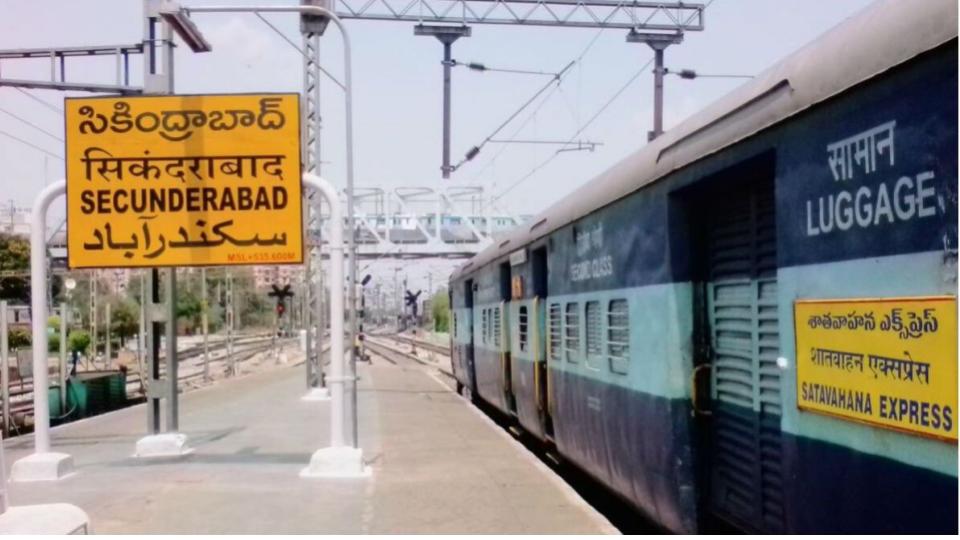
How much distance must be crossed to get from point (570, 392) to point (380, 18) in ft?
35.1

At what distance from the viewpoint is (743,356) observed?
18.9 feet

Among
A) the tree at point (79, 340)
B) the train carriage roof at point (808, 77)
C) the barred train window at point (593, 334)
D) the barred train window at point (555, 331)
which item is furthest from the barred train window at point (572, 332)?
the tree at point (79, 340)

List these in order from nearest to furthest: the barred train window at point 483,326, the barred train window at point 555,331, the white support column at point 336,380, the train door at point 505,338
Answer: the barred train window at point 555,331, the white support column at point 336,380, the train door at point 505,338, the barred train window at point 483,326

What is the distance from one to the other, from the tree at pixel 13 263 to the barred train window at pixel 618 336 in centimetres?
4868

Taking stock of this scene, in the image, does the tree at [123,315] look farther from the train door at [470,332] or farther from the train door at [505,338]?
the train door at [505,338]

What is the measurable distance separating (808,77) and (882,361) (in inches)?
53.8

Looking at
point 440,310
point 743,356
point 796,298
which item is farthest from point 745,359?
point 440,310

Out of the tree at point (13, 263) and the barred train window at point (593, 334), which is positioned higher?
the tree at point (13, 263)

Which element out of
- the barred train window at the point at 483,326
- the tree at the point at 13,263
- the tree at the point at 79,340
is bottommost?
the tree at the point at 79,340

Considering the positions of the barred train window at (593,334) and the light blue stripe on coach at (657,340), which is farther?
the barred train window at (593,334)

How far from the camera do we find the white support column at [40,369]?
11234 mm

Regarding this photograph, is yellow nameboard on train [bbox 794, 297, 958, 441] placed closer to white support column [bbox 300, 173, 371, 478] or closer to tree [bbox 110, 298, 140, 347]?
white support column [bbox 300, 173, 371, 478]

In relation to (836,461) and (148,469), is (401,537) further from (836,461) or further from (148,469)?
(148,469)

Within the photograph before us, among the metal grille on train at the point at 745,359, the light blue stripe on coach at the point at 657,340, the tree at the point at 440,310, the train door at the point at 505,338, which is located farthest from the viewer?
the tree at the point at 440,310
